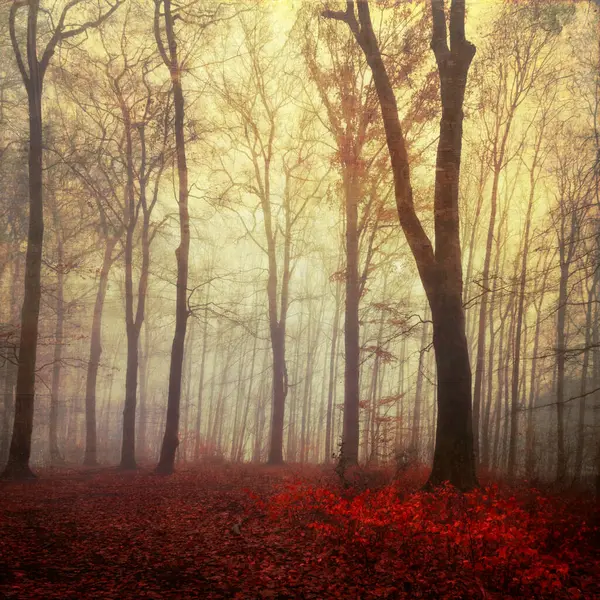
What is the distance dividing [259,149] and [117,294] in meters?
16.1

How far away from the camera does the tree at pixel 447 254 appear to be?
25.6 ft

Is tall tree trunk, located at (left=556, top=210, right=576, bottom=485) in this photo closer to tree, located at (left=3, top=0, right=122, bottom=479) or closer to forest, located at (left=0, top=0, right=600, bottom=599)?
forest, located at (left=0, top=0, right=600, bottom=599)

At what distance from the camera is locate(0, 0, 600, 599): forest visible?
5.12 metres

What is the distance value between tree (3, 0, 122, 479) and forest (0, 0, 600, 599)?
69 mm

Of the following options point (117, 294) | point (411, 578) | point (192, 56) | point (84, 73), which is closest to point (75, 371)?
point (117, 294)

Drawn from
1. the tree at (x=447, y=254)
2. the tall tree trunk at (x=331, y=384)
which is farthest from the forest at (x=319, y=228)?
the tall tree trunk at (x=331, y=384)

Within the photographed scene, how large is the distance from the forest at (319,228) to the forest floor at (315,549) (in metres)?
0.04

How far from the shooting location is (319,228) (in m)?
26.2

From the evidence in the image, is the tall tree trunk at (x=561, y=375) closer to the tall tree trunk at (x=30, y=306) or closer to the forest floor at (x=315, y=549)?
the forest floor at (x=315, y=549)

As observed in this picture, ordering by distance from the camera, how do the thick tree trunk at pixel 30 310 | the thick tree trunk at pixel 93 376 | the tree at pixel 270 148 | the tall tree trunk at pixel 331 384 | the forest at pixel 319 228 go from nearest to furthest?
the forest at pixel 319 228
the thick tree trunk at pixel 30 310
the tree at pixel 270 148
the thick tree trunk at pixel 93 376
the tall tree trunk at pixel 331 384

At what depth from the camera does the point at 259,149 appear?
19125 millimetres

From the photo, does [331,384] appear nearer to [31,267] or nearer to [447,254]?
[31,267]

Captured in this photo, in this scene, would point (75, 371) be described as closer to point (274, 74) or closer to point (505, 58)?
point (274, 74)

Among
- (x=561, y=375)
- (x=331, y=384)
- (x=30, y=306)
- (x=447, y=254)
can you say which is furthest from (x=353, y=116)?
(x=331, y=384)
